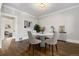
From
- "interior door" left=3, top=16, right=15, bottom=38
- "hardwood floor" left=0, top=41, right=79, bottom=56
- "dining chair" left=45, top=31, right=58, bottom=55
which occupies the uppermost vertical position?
"interior door" left=3, top=16, right=15, bottom=38

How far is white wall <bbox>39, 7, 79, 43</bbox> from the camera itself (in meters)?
2.01

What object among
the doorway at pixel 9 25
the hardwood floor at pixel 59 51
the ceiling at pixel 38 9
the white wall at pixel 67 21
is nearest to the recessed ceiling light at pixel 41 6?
the ceiling at pixel 38 9

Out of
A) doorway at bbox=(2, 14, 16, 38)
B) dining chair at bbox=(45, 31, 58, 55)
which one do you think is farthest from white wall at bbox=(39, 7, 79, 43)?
doorway at bbox=(2, 14, 16, 38)

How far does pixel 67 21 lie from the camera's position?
2.08 meters

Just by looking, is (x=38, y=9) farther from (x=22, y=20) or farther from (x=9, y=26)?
(x=9, y=26)

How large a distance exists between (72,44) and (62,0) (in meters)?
1.05

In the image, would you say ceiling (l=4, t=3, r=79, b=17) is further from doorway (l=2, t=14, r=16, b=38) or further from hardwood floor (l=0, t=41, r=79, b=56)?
hardwood floor (l=0, t=41, r=79, b=56)

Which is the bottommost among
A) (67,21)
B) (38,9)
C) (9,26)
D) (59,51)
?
(59,51)

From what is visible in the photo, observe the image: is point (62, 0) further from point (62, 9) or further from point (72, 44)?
point (72, 44)

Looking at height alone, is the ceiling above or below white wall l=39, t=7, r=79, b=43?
above

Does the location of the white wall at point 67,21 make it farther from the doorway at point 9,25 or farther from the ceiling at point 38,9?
the doorway at point 9,25

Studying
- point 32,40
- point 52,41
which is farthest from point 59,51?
point 32,40

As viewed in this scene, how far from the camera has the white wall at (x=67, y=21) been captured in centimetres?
201

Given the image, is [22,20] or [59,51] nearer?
[59,51]
